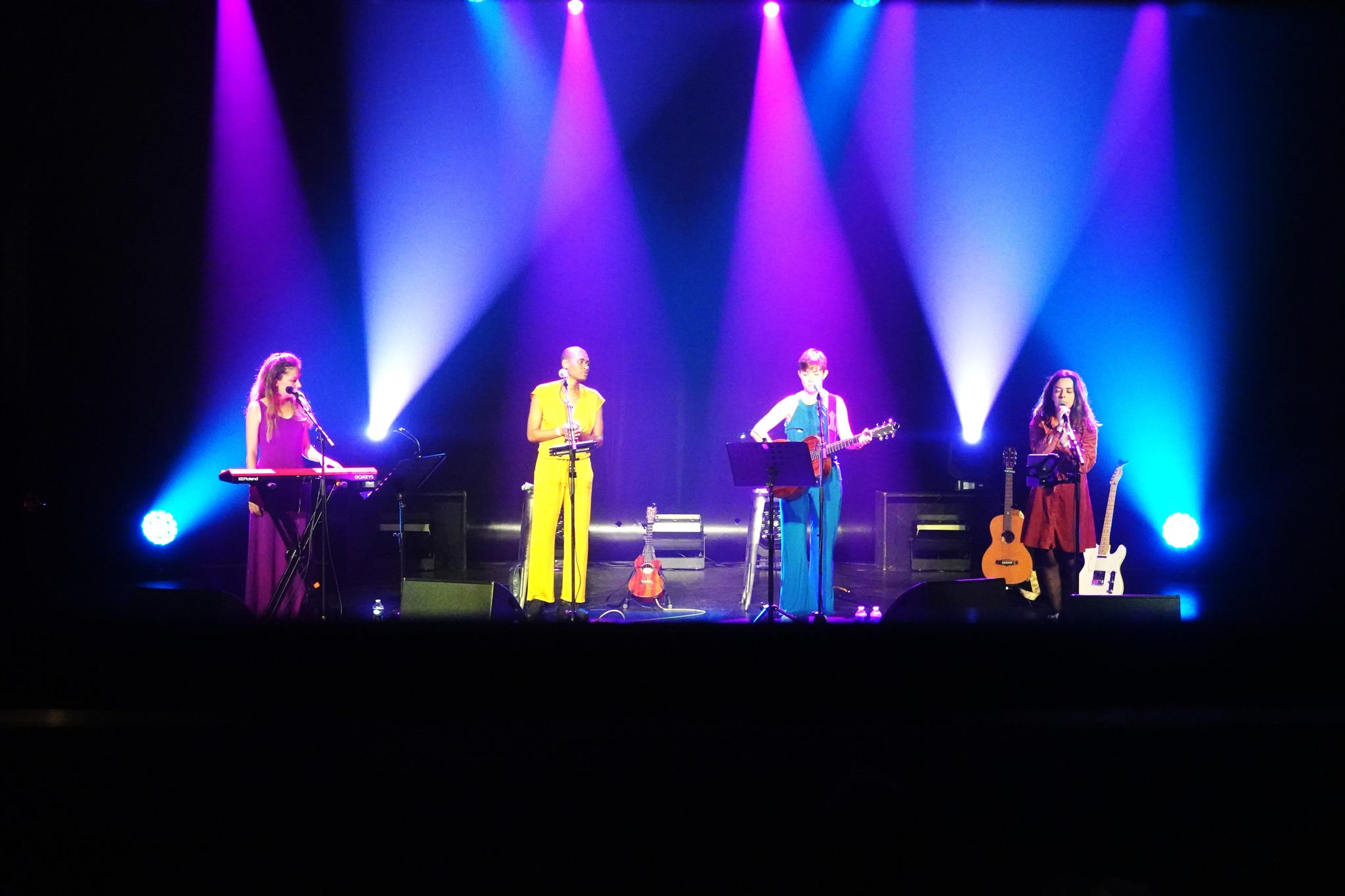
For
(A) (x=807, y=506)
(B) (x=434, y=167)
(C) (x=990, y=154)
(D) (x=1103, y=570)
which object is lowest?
(D) (x=1103, y=570)

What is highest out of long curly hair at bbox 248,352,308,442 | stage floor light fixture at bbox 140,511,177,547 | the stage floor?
long curly hair at bbox 248,352,308,442

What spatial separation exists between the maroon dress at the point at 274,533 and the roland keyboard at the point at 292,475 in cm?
19

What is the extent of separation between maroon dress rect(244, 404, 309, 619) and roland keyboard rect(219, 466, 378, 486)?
19cm

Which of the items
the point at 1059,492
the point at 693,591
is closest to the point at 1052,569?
the point at 1059,492

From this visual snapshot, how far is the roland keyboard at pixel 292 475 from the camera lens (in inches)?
194

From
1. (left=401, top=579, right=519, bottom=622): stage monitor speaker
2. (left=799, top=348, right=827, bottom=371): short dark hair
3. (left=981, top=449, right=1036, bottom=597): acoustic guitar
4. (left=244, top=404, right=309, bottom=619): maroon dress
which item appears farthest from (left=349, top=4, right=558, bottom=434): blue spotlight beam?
(left=401, top=579, right=519, bottom=622): stage monitor speaker

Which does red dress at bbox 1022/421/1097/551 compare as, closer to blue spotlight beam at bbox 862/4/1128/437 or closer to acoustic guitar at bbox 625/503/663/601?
acoustic guitar at bbox 625/503/663/601

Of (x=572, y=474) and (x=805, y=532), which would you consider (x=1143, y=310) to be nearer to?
(x=805, y=532)

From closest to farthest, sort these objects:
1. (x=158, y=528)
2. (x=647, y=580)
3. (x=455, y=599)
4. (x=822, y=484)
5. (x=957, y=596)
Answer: (x=957, y=596) < (x=455, y=599) < (x=822, y=484) < (x=647, y=580) < (x=158, y=528)

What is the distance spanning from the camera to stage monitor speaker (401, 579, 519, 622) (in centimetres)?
326

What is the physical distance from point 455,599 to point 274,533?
2.55 meters

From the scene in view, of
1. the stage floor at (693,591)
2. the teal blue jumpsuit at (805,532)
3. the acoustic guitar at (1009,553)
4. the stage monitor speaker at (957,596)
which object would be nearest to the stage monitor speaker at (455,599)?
the stage monitor speaker at (957,596)

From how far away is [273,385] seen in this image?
5.41 meters

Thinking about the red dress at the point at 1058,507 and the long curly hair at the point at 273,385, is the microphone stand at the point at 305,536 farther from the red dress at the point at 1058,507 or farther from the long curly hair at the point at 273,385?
the red dress at the point at 1058,507
